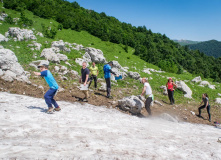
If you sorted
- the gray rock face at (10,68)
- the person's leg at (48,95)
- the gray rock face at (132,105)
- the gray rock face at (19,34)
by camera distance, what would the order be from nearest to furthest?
the person's leg at (48,95), the gray rock face at (132,105), the gray rock face at (10,68), the gray rock face at (19,34)

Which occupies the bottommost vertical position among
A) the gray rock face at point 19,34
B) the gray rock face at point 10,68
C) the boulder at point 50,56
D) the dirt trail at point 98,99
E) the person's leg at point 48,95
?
the dirt trail at point 98,99

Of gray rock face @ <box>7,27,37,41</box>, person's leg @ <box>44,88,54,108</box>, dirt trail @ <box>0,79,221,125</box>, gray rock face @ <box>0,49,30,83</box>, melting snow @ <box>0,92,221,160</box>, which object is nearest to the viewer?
melting snow @ <box>0,92,221,160</box>

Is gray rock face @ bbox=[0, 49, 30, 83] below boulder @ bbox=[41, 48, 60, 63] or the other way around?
below

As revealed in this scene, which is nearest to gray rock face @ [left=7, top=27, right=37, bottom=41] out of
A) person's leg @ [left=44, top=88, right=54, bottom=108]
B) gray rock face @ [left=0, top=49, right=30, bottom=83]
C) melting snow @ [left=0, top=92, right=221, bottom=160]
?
gray rock face @ [left=0, top=49, right=30, bottom=83]

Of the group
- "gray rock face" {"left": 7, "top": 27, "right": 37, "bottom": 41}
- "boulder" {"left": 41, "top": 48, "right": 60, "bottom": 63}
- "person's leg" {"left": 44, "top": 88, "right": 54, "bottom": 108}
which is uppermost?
"gray rock face" {"left": 7, "top": 27, "right": 37, "bottom": 41}

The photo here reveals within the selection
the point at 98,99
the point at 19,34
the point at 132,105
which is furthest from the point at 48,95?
the point at 19,34

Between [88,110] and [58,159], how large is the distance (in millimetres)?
5536

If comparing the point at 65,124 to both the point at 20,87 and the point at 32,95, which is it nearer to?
the point at 32,95

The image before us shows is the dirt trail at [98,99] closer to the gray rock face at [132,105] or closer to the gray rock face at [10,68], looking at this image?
the gray rock face at [10,68]

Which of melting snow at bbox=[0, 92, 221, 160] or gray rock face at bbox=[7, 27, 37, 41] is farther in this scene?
gray rock face at bbox=[7, 27, 37, 41]

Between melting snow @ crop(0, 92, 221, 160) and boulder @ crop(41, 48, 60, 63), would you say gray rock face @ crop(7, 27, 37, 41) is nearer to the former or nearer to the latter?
boulder @ crop(41, 48, 60, 63)

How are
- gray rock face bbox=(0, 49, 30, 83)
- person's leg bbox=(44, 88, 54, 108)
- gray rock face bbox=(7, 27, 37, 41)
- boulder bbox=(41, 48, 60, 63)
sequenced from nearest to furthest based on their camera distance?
person's leg bbox=(44, 88, 54, 108) → gray rock face bbox=(0, 49, 30, 83) → boulder bbox=(41, 48, 60, 63) → gray rock face bbox=(7, 27, 37, 41)

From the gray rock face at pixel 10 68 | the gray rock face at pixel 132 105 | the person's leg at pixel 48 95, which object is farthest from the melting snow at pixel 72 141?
the gray rock face at pixel 10 68

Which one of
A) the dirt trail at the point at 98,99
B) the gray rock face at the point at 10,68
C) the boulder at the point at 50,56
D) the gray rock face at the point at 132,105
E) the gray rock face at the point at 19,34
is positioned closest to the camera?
the dirt trail at the point at 98,99
